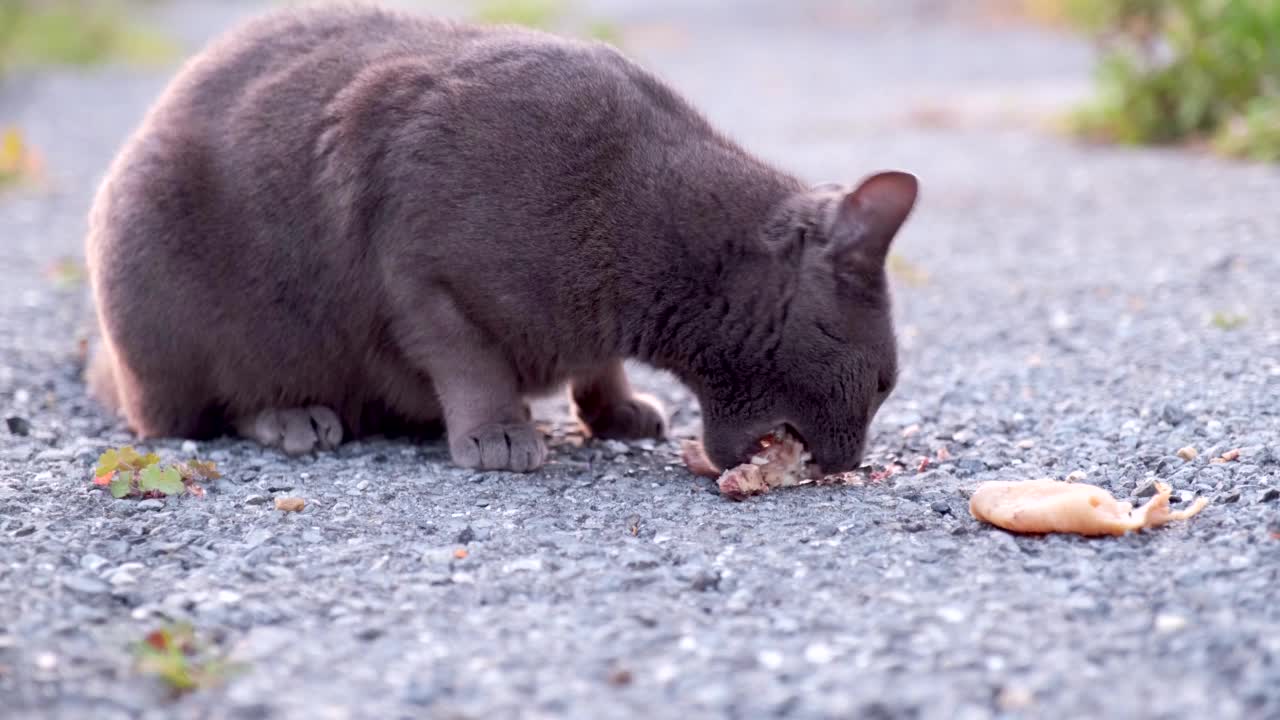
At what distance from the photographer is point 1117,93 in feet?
29.3

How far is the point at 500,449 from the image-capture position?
3.51 m

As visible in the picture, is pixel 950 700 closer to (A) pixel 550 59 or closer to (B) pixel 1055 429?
(B) pixel 1055 429

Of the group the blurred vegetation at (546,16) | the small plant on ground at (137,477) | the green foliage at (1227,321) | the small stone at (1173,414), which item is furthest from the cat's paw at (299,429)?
the blurred vegetation at (546,16)

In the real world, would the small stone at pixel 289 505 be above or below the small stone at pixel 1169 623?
below

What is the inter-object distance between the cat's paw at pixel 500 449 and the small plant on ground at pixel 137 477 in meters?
0.67

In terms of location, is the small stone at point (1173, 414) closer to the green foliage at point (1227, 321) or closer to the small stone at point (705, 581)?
the green foliage at point (1227, 321)

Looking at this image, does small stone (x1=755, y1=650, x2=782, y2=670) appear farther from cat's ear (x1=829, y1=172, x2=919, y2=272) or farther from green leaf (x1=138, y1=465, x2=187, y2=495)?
green leaf (x1=138, y1=465, x2=187, y2=495)

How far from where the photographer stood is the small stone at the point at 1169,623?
93.3 inches

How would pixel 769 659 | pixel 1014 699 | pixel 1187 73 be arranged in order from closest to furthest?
1. pixel 1014 699
2. pixel 769 659
3. pixel 1187 73

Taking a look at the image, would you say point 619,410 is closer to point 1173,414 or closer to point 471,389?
point 471,389

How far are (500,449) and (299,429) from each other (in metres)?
0.63

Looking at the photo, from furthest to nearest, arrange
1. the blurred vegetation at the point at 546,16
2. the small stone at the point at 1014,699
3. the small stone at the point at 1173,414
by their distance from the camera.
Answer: the blurred vegetation at the point at 546,16, the small stone at the point at 1173,414, the small stone at the point at 1014,699

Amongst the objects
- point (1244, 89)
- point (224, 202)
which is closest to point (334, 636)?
point (224, 202)

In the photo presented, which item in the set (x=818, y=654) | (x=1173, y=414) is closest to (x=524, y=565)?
(x=818, y=654)
